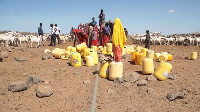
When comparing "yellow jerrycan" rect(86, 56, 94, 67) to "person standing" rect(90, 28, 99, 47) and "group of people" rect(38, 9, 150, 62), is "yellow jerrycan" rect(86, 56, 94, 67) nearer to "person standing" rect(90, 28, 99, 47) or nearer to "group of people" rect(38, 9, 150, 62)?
"group of people" rect(38, 9, 150, 62)

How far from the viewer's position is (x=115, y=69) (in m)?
5.30

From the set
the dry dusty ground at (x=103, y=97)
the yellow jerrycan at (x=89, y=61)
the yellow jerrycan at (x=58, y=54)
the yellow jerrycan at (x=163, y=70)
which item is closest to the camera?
the dry dusty ground at (x=103, y=97)

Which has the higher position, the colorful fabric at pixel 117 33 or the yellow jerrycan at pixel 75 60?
the colorful fabric at pixel 117 33

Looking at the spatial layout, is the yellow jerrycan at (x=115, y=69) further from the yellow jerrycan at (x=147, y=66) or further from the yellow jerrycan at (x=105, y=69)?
the yellow jerrycan at (x=147, y=66)

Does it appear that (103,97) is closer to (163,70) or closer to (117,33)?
(117,33)

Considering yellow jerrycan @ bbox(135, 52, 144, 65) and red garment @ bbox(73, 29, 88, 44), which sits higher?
red garment @ bbox(73, 29, 88, 44)

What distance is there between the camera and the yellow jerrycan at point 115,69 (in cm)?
525

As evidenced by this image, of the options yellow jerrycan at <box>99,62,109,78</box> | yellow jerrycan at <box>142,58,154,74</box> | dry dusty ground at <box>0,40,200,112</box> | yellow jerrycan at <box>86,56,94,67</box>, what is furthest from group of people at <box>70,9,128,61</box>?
yellow jerrycan at <box>86,56,94,67</box>

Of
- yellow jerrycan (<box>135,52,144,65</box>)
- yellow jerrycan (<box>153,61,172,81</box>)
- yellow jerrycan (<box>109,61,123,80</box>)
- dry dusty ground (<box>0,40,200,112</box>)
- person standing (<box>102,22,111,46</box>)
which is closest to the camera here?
dry dusty ground (<box>0,40,200,112</box>)

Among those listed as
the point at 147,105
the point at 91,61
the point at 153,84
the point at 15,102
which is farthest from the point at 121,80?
the point at 15,102

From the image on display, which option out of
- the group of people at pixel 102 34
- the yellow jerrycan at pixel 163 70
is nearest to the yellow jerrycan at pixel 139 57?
the group of people at pixel 102 34

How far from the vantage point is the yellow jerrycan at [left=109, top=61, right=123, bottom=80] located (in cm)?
525

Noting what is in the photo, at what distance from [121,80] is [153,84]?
3.26ft

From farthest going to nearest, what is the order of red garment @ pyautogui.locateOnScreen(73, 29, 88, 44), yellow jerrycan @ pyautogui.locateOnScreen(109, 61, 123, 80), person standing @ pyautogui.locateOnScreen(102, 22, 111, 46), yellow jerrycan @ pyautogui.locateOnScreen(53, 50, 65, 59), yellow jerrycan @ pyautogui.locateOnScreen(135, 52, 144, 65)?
red garment @ pyautogui.locateOnScreen(73, 29, 88, 44), person standing @ pyautogui.locateOnScreen(102, 22, 111, 46), yellow jerrycan @ pyautogui.locateOnScreen(53, 50, 65, 59), yellow jerrycan @ pyautogui.locateOnScreen(135, 52, 144, 65), yellow jerrycan @ pyautogui.locateOnScreen(109, 61, 123, 80)
